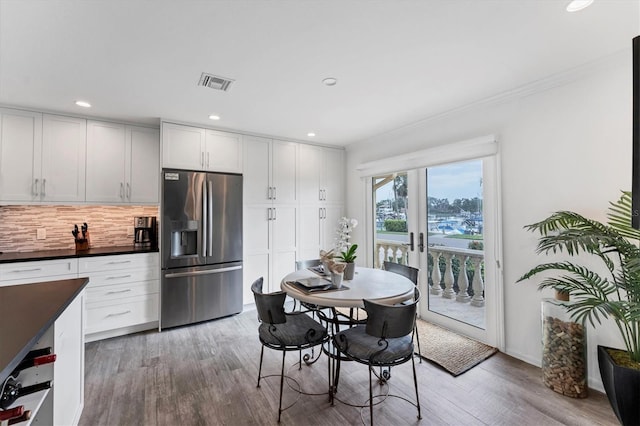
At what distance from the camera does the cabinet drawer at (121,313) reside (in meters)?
2.97

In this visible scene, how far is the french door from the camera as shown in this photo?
2.80 metres

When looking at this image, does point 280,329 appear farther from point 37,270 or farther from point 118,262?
point 37,270

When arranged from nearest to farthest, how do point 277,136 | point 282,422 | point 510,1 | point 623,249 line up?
point 510,1, point 623,249, point 282,422, point 277,136

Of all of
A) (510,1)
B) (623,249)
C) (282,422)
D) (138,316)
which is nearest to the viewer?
(510,1)

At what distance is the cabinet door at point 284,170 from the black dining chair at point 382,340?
2.59 metres

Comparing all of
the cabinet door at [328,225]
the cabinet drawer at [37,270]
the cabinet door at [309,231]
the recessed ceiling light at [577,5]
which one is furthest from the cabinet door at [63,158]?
the recessed ceiling light at [577,5]

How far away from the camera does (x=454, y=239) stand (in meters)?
3.18

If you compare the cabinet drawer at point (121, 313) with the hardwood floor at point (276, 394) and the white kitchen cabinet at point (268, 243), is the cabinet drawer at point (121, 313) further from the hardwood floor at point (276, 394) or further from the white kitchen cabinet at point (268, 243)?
the white kitchen cabinet at point (268, 243)

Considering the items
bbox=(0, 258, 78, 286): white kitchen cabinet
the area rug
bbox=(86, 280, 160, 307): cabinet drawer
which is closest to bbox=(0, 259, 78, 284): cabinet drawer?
bbox=(0, 258, 78, 286): white kitchen cabinet

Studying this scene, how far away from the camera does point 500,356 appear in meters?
2.62

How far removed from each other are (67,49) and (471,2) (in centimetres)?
257

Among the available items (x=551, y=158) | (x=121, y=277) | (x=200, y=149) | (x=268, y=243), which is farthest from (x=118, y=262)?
(x=551, y=158)

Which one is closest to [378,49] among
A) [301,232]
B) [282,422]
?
[282,422]

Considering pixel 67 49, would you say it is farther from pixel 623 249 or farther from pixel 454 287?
pixel 454 287
